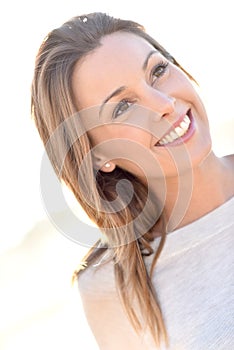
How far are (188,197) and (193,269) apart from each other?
0.23 m

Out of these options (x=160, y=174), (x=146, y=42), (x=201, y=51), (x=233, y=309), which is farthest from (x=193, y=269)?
(x=201, y=51)

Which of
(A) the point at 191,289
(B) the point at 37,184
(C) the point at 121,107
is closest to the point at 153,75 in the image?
(C) the point at 121,107

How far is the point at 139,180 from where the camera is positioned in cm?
231

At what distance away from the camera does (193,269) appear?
215 cm

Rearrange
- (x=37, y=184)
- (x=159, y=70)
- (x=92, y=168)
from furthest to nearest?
(x=37, y=184) < (x=92, y=168) < (x=159, y=70)

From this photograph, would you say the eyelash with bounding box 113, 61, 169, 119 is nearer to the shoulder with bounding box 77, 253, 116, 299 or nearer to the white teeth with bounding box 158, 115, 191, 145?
the white teeth with bounding box 158, 115, 191, 145

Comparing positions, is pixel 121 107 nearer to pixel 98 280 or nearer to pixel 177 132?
pixel 177 132

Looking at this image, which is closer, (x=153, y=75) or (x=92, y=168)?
(x=153, y=75)

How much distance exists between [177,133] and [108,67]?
0.96 feet

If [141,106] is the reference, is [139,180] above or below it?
below

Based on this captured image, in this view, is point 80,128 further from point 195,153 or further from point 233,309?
point 233,309

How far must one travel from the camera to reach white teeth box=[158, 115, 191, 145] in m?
2.00

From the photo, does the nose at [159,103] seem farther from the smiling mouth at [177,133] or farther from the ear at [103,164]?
the ear at [103,164]

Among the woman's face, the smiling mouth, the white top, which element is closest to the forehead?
the woman's face
